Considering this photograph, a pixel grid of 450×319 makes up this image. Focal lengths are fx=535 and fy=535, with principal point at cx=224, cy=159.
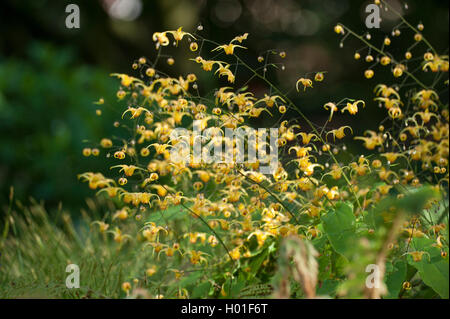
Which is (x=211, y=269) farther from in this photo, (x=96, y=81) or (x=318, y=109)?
(x=318, y=109)

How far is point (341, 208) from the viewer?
1912mm

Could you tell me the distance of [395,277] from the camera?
1900 millimetres

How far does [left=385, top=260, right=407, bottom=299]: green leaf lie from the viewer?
1854mm

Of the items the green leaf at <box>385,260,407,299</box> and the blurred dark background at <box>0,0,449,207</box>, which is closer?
the green leaf at <box>385,260,407,299</box>

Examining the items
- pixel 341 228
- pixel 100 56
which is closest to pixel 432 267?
pixel 341 228

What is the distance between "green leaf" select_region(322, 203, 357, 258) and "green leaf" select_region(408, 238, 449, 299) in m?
0.25

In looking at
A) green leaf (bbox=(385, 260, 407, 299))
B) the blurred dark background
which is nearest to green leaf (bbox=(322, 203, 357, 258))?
green leaf (bbox=(385, 260, 407, 299))

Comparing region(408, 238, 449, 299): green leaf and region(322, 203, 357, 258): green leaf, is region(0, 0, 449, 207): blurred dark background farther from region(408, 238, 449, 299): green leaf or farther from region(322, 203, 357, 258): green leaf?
region(408, 238, 449, 299): green leaf

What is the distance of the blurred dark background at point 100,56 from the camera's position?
4840 mm

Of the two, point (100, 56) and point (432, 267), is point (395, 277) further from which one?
point (100, 56)

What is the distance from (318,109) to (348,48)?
3.79 ft

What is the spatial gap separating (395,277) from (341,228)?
276 mm

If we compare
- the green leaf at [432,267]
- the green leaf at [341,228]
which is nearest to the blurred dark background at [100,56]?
the green leaf at [341,228]
